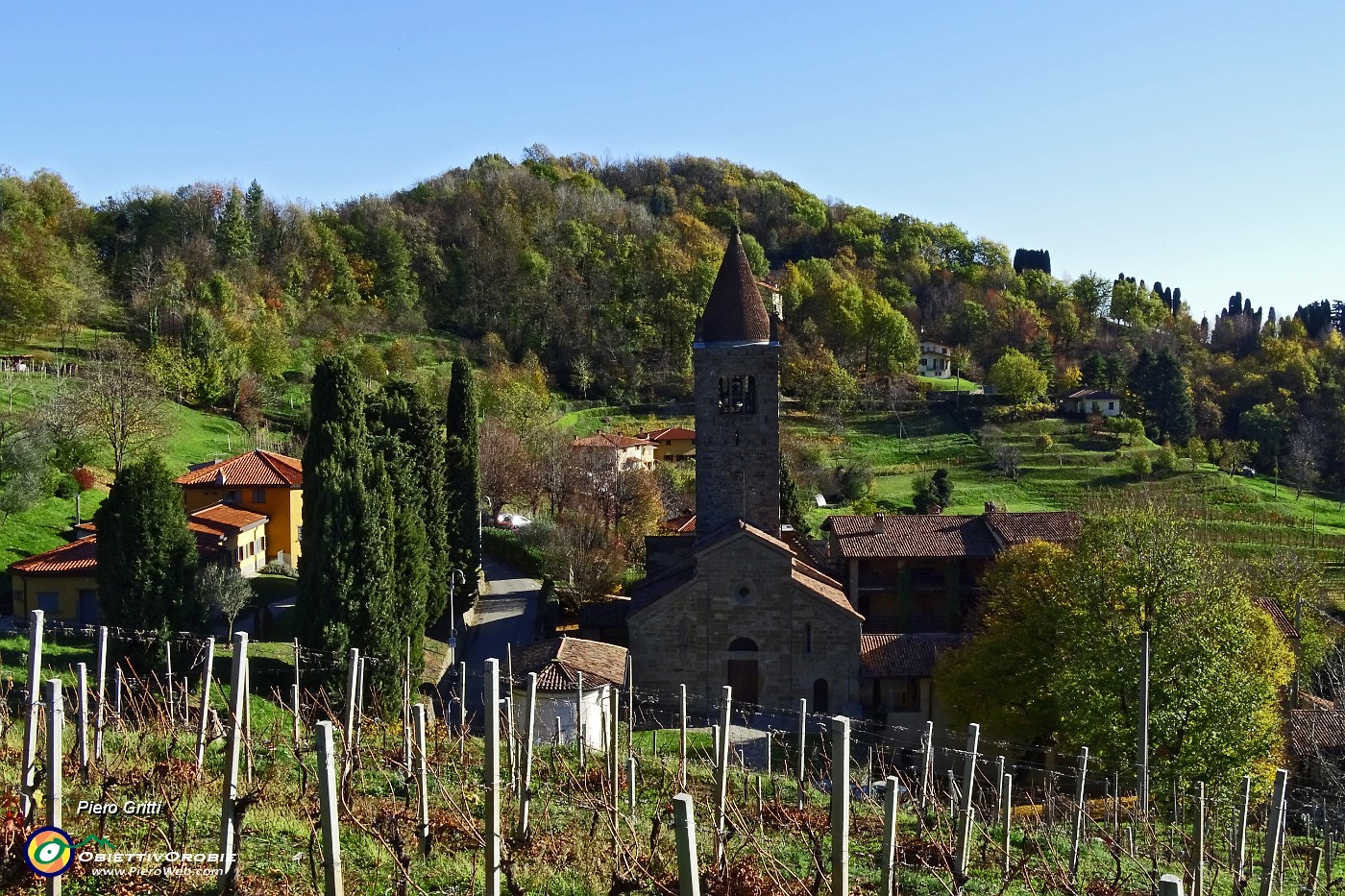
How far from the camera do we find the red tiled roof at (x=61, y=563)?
26469 millimetres

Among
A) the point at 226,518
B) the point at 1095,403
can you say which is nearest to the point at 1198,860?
the point at 226,518

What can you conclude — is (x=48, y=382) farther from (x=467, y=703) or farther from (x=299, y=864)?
(x=299, y=864)

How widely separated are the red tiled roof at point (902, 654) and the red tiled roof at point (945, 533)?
8.37 meters

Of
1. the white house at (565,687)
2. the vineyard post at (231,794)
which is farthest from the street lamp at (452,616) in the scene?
the vineyard post at (231,794)

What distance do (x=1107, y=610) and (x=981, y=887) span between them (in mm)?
12200

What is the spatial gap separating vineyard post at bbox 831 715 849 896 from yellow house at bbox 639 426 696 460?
51955 mm

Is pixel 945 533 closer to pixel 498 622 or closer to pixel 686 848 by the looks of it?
pixel 498 622

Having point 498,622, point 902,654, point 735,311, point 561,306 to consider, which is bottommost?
point 498,622

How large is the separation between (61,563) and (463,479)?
11.1 meters

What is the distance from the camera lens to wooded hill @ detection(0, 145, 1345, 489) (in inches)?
2347

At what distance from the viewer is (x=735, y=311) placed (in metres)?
29.3

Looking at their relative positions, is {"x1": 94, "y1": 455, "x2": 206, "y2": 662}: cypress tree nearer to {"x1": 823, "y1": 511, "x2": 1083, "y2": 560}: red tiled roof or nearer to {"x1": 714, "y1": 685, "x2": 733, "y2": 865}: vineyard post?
{"x1": 714, "y1": 685, "x2": 733, "y2": 865}: vineyard post

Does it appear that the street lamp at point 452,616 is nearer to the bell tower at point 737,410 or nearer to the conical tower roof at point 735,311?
the bell tower at point 737,410

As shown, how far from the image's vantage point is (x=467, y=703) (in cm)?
2395
